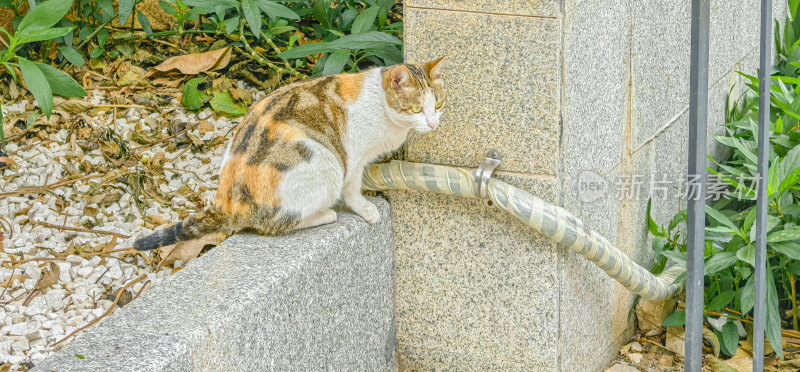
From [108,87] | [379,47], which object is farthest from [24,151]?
[379,47]

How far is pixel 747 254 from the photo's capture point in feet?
9.53

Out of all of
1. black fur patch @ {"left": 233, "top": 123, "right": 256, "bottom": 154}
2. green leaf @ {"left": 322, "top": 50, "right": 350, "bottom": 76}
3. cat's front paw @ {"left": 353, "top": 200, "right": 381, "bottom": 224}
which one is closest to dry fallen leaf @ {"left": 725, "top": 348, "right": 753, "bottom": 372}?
cat's front paw @ {"left": 353, "top": 200, "right": 381, "bottom": 224}

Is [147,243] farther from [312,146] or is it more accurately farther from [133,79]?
[133,79]

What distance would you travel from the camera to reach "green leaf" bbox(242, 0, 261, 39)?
10.2 ft

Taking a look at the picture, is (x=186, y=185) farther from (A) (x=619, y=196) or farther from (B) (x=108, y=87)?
(A) (x=619, y=196)

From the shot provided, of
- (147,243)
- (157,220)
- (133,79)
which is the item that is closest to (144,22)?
(133,79)

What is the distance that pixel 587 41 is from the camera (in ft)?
8.59

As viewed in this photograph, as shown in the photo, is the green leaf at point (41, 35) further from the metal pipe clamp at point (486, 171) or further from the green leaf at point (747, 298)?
the green leaf at point (747, 298)

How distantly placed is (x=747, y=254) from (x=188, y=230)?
6.13 feet

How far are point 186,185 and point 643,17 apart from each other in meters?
1.85

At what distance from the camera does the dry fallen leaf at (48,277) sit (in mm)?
2857

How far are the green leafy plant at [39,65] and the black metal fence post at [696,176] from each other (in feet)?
6.89

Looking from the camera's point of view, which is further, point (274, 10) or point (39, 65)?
point (274, 10)

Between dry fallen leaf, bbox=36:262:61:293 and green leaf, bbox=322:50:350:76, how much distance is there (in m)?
1.17
